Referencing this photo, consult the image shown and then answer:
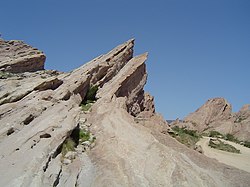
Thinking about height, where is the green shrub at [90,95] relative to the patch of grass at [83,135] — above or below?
above

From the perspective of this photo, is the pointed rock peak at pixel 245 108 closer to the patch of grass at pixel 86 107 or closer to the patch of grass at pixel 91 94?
the patch of grass at pixel 91 94

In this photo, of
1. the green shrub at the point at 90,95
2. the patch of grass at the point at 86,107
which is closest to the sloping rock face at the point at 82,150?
the patch of grass at the point at 86,107

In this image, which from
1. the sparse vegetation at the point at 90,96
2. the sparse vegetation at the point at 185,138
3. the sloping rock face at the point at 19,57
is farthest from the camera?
the sloping rock face at the point at 19,57

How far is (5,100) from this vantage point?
19.2 m

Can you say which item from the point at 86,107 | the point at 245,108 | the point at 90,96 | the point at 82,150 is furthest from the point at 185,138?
the point at 245,108

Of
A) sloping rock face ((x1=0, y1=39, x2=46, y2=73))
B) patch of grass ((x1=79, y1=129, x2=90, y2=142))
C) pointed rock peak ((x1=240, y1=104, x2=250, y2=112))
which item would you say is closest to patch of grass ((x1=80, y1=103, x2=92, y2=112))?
patch of grass ((x1=79, y1=129, x2=90, y2=142))

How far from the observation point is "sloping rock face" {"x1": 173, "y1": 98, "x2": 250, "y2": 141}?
55000mm

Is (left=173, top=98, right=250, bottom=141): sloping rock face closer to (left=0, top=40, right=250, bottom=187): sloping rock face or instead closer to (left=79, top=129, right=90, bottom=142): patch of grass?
(left=0, top=40, right=250, bottom=187): sloping rock face

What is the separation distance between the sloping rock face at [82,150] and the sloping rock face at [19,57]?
1700 centimetres

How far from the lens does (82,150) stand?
1595 cm

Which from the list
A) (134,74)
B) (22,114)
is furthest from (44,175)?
(134,74)

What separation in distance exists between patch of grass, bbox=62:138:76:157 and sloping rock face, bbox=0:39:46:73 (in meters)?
24.3

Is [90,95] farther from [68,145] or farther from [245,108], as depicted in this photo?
[245,108]

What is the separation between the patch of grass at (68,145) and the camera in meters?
14.6
